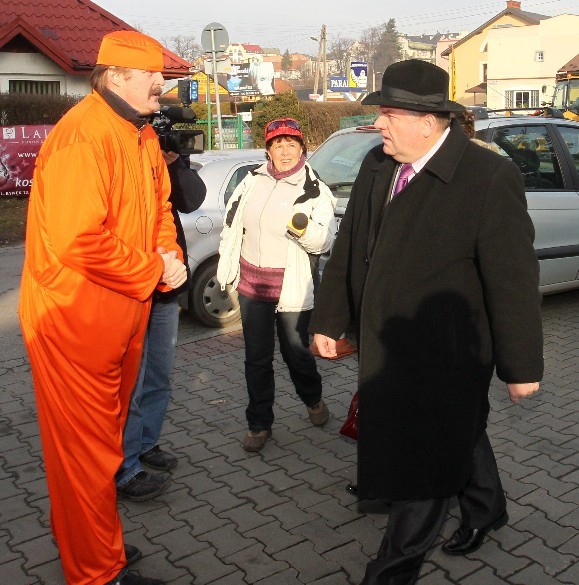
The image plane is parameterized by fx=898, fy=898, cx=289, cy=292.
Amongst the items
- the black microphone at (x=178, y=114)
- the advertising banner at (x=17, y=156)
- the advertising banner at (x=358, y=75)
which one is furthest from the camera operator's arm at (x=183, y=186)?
the advertising banner at (x=358, y=75)

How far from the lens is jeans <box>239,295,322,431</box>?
503 centimetres

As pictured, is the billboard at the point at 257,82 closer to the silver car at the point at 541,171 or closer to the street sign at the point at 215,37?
the street sign at the point at 215,37

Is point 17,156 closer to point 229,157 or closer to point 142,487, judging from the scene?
point 229,157

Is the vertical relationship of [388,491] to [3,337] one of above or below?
above

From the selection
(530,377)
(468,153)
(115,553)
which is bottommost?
(115,553)

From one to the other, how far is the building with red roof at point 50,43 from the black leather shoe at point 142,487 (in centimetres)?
1907

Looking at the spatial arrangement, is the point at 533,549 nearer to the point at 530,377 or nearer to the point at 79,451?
the point at 530,377

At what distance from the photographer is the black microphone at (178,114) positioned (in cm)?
421

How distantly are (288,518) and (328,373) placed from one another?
2349mm

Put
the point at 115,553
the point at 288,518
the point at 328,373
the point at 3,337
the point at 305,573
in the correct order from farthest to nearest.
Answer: the point at 3,337 → the point at 328,373 → the point at 288,518 → the point at 305,573 → the point at 115,553

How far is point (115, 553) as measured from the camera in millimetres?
3443

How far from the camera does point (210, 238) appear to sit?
7.71 metres

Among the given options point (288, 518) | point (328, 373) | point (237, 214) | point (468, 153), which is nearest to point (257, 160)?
point (328, 373)

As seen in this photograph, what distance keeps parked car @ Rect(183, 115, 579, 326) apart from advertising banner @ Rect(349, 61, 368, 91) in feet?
243
